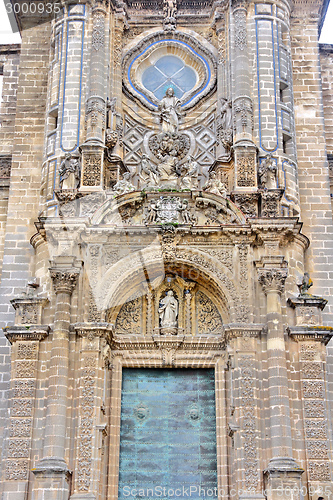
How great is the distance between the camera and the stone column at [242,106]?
20.8 metres

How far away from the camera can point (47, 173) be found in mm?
21422

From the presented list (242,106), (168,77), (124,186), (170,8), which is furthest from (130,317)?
(170,8)

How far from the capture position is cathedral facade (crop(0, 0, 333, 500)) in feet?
60.0

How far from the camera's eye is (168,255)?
1995 cm

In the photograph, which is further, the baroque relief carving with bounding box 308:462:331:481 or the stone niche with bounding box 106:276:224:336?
the stone niche with bounding box 106:276:224:336

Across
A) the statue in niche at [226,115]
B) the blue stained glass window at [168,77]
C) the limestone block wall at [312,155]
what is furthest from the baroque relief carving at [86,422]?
the blue stained glass window at [168,77]

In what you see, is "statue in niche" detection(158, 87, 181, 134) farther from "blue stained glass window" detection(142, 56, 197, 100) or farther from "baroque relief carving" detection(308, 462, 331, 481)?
"baroque relief carving" detection(308, 462, 331, 481)

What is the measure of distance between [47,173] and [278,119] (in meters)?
6.41

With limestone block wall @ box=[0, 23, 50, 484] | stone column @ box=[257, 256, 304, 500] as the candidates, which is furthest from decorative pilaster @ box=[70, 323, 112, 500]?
stone column @ box=[257, 256, 304, 500]

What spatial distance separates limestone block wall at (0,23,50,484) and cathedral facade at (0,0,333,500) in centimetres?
5

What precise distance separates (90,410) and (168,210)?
542 cm

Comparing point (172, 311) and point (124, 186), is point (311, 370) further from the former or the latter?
point (124, 186)

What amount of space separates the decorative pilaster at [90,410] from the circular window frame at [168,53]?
24.5 ft

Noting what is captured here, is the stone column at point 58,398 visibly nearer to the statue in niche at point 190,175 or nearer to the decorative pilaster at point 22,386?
the decorative pilaster at point 22,386
